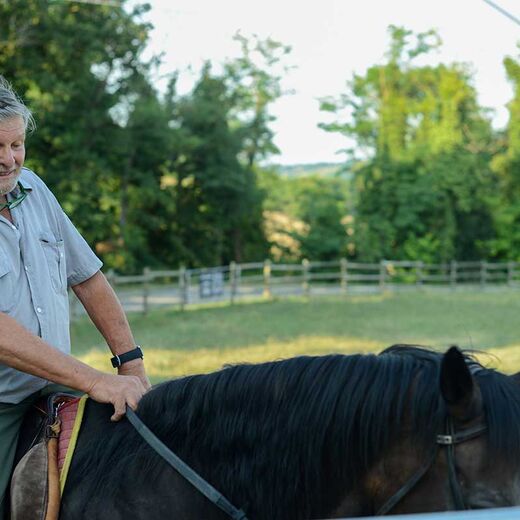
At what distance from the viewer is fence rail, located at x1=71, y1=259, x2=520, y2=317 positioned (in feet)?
78.0

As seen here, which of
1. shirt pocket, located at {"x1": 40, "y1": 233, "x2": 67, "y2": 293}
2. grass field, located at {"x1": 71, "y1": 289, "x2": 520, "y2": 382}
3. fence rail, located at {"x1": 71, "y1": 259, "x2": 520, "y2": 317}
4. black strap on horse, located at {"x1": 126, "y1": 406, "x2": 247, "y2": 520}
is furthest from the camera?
fence rail, located at {"x1": 71, "y1": 259, "x2": 520, "y2": 317}

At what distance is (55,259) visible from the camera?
89.8 inches

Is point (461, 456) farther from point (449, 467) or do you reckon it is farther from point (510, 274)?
point (510, 274)

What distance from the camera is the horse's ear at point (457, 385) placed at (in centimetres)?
159

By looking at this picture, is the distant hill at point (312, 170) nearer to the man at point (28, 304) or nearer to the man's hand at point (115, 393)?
the man at point (28, 304)

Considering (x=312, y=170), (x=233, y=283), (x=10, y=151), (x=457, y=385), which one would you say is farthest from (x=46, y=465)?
(x=312, y=170)

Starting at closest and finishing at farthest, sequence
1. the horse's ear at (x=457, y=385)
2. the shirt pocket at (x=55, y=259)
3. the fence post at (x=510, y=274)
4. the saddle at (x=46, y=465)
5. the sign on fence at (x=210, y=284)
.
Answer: the horse's ear at (x=457, y=385) → the saddle at (x=46, y=465) → the shirt pocket at (x=55, y=259) → the sign on fence at (x=210, y=284) → the fence post at (x=510, y=274)

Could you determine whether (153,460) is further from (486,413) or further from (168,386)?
(486,413)

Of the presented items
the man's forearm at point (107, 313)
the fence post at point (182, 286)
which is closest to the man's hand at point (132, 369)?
the man's forearm at point (107, 313)

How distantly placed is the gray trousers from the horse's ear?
3.70 feet

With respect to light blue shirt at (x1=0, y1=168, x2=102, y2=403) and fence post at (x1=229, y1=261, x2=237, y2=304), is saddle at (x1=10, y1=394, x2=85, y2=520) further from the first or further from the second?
fence post at (x1=229, y1=261, x2=237, y2=304)

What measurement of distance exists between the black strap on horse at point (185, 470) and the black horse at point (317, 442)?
0.02 m

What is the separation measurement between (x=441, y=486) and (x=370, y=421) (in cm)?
20

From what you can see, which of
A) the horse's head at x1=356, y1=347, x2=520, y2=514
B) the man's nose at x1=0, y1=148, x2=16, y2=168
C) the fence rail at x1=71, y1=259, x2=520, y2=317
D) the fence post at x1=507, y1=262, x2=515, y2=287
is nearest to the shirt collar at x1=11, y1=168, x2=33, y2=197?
the man's nose at x1=0, y1=148, x2=16, y2=168
